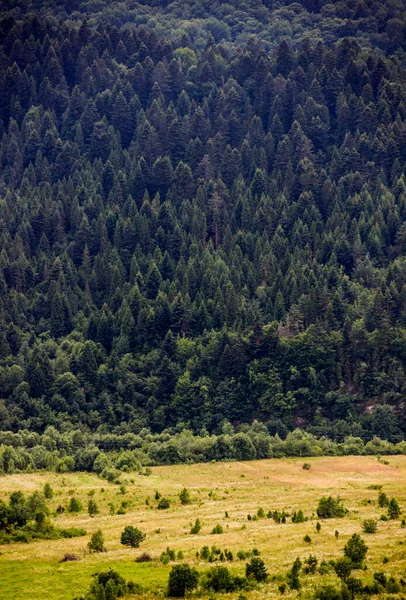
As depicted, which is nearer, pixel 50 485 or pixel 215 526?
pixel 215 526

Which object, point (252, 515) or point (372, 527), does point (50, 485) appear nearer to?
point (252, 515)

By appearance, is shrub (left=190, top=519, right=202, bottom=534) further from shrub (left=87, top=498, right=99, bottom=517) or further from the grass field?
shrub (left=87, top=498, right=99, bottom=517)

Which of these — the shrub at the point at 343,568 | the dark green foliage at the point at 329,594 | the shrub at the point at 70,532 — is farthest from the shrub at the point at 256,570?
the shrub at the point at 70,532

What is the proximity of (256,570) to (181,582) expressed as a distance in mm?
5865

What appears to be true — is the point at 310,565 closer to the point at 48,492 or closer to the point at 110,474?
the point at 48,492

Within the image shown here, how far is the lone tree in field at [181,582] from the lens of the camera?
6944cm

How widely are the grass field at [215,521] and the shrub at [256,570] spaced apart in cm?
97

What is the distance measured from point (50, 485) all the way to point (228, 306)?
7517 centimetres

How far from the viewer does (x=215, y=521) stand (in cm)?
9338

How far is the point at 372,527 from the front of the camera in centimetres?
8338

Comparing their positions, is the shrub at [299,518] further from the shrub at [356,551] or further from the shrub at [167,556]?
the shrub at [356,551]

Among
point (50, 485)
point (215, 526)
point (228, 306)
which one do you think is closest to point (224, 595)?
point (215, 526)

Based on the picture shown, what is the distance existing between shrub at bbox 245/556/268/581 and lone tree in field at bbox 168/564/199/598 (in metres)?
4.40

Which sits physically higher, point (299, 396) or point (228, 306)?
point (228, 306)
